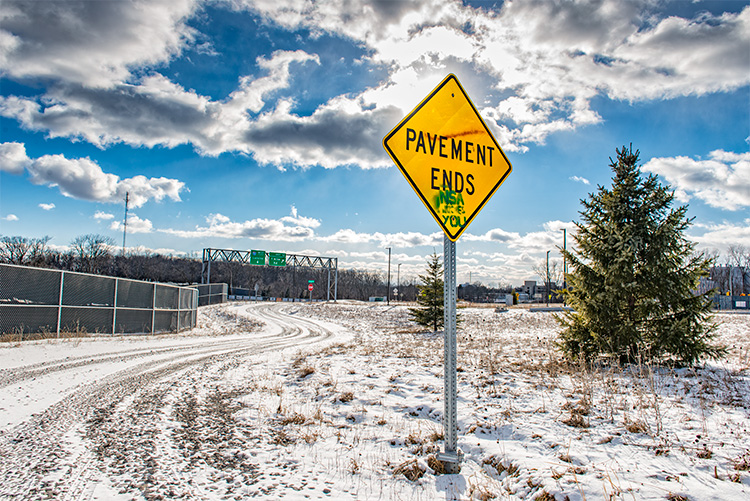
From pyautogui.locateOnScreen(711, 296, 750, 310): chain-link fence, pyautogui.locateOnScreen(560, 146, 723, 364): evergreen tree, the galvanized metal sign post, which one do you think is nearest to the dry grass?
the galvanized metal sign post

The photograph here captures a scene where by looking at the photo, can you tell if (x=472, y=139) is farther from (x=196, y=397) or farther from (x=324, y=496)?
(x=196, y=397)

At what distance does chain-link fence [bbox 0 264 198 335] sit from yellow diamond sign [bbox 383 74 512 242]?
13.8 m

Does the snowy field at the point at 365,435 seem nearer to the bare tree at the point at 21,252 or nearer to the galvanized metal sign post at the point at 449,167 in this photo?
the galvanized metal sign post at the point at 449,167

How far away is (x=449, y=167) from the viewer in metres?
3.46

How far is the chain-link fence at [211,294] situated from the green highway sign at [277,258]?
11.2 meters

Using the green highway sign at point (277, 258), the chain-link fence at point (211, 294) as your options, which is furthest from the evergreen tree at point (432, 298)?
the green highway sign at point (277, 258)

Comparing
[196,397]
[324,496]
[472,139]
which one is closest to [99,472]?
[324,496]

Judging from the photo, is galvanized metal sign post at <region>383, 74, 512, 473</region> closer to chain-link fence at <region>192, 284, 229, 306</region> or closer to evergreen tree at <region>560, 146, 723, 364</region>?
evergreen tree at <region>560, 146, 723, 364</region>

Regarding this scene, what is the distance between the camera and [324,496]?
3.22m

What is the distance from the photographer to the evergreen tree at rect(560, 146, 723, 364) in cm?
766

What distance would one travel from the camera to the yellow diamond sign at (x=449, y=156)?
336 cm

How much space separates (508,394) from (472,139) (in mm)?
4559

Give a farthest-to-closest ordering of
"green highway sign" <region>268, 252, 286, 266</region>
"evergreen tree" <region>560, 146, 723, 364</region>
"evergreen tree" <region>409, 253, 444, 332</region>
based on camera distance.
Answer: "green highway sign" <region>268, 252, 286, 266</region>
"evergreen tree" <region>409, 253, 444, 332</region>
"evergreen tree" <region>560, 146, 723, 364</region>

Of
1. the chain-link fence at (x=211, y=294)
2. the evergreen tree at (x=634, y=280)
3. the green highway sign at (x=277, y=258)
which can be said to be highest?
the green highway sign at (x=277, y=258)
